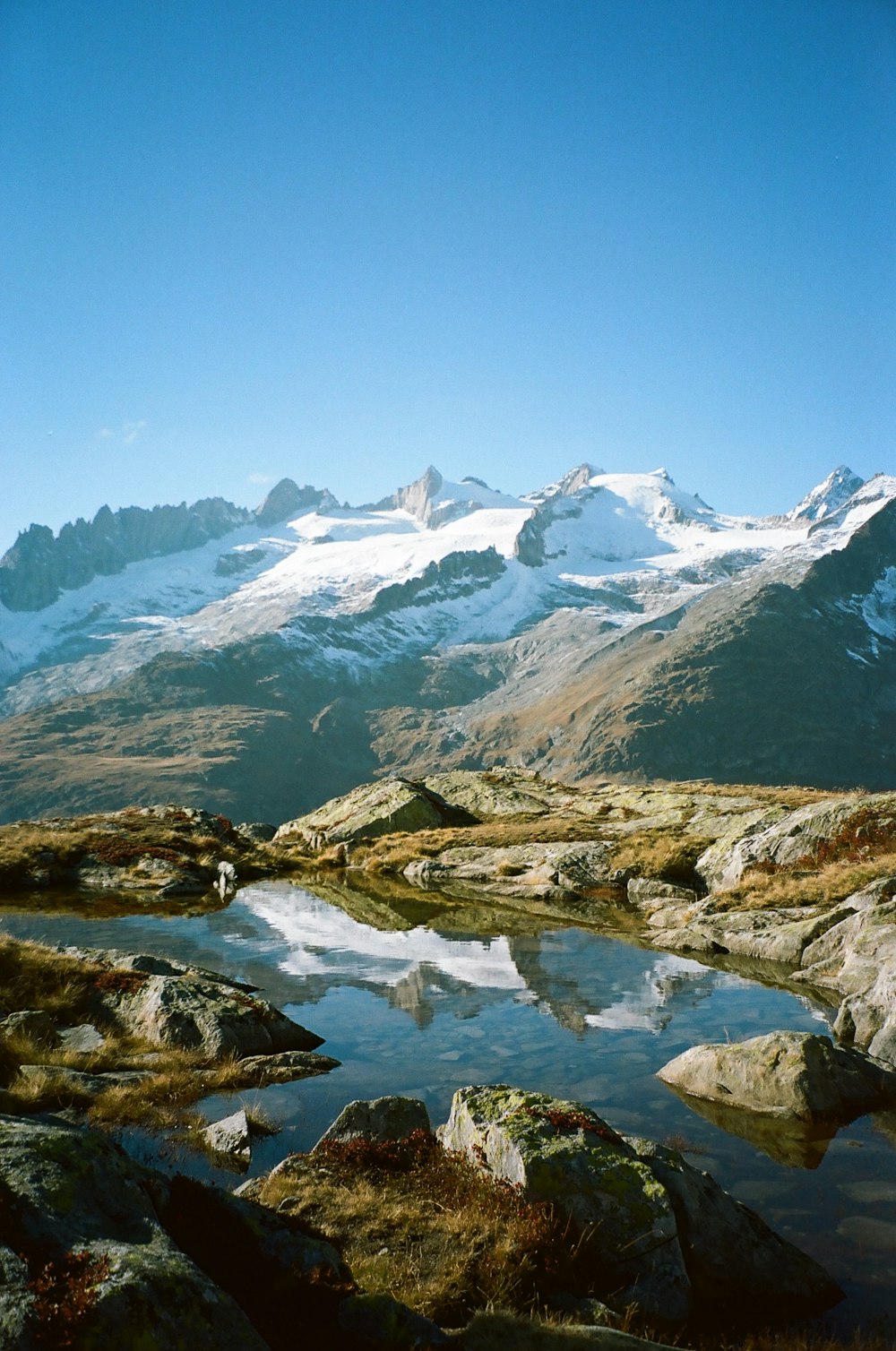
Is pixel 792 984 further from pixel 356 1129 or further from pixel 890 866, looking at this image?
pixel 356 1129

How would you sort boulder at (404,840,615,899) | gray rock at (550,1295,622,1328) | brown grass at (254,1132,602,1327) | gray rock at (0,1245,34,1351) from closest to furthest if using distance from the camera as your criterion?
gray rock at (0,1245,34,1351)
gray rock at (550,1295,622,1328)
brown grass at (254,1132,602,1327)
boulder at (404,840,615,899)

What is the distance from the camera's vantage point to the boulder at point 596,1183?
8.59 metres

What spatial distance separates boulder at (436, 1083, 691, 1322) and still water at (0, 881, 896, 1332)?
187cm

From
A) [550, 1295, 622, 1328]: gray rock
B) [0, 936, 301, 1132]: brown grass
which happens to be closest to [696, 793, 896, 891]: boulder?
[0, 936, 301, 1132]: brown grass

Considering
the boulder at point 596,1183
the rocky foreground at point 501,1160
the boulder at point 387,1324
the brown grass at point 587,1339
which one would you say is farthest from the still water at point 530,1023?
the boulder at point 387,1324

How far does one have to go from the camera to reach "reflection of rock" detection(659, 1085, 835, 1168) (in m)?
11.8

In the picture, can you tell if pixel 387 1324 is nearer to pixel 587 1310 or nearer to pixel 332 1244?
pixel 332 1244

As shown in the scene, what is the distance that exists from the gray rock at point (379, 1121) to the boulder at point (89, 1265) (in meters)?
4.28

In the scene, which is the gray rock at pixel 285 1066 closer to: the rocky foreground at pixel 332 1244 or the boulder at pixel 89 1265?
the rocky foreground at pixel 332 1244

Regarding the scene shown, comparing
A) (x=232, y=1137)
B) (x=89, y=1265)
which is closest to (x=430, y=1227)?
(x=232, y=1137)

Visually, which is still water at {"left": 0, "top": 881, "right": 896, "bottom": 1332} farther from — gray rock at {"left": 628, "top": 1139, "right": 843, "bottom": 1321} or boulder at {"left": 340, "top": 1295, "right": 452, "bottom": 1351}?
boulder at {"left": 340, "top": 1295, "right": 452, "bottom": 1351}

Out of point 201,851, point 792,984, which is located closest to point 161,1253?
point 792,984

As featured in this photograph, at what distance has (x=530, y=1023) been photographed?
17.8 metres

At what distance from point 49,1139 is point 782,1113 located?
36.5 ft
